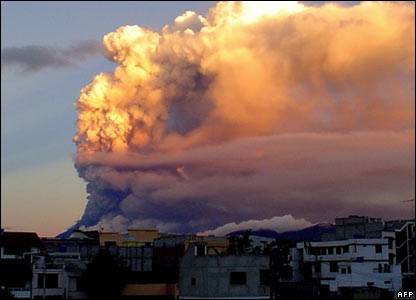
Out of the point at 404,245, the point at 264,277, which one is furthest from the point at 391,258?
the point at 264,277

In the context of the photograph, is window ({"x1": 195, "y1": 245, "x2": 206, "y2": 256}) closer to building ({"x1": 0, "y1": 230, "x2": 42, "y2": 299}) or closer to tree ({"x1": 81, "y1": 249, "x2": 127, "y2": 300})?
Result: tree ({"x1": 81, "y1": 249, "x2": 127, "y2": 300})

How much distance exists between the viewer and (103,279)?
58.8m

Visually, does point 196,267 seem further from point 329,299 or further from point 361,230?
point 361,230

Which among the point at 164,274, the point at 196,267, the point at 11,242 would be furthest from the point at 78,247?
the point at 196,267

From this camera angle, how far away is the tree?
58750 mm

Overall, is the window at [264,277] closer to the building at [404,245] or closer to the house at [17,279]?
the house at [17,279]

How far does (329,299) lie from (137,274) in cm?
1580

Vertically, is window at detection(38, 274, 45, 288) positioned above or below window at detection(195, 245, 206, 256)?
below

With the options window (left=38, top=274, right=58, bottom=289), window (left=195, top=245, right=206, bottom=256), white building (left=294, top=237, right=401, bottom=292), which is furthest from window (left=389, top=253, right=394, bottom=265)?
window (left=38, top=274, right=58, bottom=289)

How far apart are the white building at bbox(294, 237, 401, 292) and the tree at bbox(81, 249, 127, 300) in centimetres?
1953

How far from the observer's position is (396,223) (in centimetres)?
7869

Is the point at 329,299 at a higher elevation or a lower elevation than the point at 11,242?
lower

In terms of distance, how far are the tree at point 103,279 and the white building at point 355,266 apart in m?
19.5

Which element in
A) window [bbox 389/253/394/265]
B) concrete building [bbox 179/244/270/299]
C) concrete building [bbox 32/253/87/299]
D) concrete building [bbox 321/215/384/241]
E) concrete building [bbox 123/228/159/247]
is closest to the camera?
concrete building [bbox 179/244/270/299]
